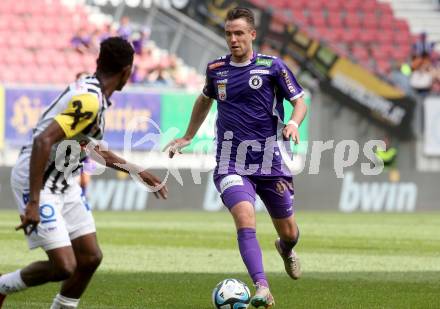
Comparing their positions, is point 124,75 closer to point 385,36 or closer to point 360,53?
point 360,53

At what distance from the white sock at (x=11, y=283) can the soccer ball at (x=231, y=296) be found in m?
1.71

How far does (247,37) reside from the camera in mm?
9438

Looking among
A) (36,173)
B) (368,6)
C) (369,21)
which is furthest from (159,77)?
(36,173)

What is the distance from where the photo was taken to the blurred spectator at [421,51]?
30.1 m

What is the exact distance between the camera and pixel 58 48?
2844 cm

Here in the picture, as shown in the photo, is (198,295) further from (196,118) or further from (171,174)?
(171,174)

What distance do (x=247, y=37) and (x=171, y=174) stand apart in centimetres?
1547

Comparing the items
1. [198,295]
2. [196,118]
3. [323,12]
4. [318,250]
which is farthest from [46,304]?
[323,12]

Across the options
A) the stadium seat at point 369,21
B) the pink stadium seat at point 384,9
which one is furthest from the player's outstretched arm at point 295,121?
the pink stadium seat at point 384,9

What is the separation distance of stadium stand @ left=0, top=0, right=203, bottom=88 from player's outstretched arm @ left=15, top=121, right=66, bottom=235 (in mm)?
20414

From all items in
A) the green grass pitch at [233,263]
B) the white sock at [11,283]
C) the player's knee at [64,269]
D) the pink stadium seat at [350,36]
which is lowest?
the green grass pitch at [233,263]

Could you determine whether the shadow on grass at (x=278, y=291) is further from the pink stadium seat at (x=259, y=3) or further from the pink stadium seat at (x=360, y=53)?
the pink stadium seat at (x=360, y=53)

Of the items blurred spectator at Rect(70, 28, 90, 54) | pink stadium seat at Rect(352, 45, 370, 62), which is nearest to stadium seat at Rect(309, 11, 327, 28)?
pink stadium seat at Rect(352, 45, 370, 62)

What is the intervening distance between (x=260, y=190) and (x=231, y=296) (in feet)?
4.56
